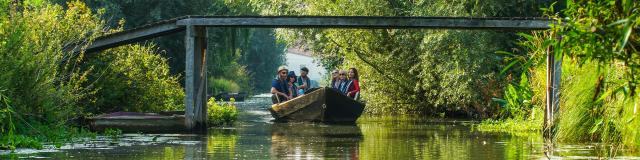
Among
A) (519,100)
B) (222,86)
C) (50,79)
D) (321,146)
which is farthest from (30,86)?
(222,86)

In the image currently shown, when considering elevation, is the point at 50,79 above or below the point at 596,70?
above

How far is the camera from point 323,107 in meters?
28.7

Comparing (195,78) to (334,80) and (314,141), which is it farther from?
(334,80)

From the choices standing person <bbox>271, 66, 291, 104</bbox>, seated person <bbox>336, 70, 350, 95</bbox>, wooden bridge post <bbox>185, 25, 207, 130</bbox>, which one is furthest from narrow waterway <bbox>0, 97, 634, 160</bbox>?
seated person <bbox>336, 70, 350, 95</bbox>

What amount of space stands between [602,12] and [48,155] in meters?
9.35

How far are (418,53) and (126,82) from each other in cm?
1076

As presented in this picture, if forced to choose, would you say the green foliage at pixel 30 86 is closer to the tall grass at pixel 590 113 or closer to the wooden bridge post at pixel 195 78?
the wooden bridge post at pixel 195 78

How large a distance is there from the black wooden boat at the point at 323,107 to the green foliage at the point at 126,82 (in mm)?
2969

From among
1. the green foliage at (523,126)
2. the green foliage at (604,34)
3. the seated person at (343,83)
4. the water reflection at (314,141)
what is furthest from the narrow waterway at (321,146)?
the green foliage at (604,34)

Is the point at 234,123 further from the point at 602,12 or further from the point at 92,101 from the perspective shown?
the point at 602,12

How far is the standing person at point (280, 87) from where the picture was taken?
30.1m

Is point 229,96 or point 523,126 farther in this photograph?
point 229,96

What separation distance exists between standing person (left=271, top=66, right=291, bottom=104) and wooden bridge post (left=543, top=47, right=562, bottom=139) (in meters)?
9.18

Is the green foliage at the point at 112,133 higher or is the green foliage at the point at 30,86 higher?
the green foliage at the point at 30,86
